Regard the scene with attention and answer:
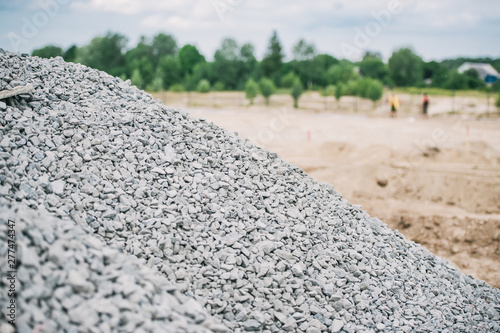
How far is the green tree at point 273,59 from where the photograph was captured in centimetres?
5900

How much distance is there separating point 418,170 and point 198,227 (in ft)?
39.6

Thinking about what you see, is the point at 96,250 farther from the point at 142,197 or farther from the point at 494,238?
the point at 494,238

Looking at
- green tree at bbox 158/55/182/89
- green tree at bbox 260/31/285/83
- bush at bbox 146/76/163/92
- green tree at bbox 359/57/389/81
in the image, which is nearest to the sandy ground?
bush at bbox 146/76/163/92

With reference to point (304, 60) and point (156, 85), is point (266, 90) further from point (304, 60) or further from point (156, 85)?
point (304, 60)

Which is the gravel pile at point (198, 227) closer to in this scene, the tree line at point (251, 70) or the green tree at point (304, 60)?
the tree line at point (251, 70)

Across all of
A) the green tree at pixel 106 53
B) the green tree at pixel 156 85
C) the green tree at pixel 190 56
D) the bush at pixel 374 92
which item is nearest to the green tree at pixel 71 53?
the green tree at pixel 106 53

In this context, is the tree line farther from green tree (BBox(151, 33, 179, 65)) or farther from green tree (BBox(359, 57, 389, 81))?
green tree (BBox(151, 33, 179, 65))

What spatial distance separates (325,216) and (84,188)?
148 inches

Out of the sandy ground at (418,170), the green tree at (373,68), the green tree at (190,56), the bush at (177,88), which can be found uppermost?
the green tree at (190,56)

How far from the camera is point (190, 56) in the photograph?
71562 millimetres

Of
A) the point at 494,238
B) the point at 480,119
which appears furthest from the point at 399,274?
the point at 480,119

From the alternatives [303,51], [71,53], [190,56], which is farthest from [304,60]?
[71,53]

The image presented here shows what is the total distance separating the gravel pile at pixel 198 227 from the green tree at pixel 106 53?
138 feet

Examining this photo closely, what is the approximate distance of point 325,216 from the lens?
702cm
